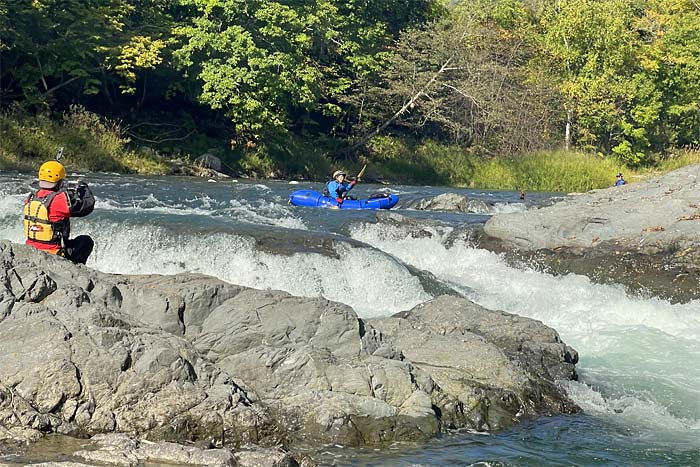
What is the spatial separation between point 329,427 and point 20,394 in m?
1.94

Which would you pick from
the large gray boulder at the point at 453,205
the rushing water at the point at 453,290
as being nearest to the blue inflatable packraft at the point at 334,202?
the rushing water at the point at 453,290

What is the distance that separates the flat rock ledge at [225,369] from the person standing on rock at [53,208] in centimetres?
65

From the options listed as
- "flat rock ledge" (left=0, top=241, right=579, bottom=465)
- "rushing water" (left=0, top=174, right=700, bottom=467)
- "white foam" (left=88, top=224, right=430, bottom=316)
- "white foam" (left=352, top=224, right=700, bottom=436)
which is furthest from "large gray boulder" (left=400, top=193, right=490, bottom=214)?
"flat rock ledge" (left=0, top=241, right=579, bottom=465)

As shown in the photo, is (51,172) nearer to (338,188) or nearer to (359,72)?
(338,188)

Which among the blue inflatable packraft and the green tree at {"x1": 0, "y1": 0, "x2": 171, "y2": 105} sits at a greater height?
the green tree at {"x1": 0, "y1": 0, "x2": 171, "y2": 105}

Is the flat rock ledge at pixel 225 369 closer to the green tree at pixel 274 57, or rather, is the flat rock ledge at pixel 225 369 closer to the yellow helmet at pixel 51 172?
the yellow helmet at pixel 51 172

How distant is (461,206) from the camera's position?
66.3 ft

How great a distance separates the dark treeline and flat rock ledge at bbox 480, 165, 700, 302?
1516 centimetres

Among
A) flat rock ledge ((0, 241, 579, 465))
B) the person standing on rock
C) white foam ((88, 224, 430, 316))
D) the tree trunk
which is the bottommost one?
the tree trunk

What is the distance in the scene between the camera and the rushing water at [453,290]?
660 centimetres

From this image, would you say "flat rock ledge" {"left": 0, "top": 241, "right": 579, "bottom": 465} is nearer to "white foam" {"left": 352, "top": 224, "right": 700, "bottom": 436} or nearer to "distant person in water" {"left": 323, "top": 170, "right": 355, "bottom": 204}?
"white foam" {"left": 352, "top": 224, "right": 700, "bottom": 436}

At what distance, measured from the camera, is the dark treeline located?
27.0 meters

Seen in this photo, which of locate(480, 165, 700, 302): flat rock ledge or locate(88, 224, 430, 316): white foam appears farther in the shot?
locate(480, 165, 700, 302): flat rock ledge

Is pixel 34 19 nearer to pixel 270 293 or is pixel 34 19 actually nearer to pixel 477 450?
Result: pixel 270 293
